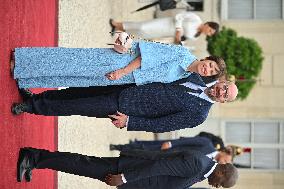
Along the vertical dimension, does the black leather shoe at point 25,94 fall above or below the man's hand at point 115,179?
above

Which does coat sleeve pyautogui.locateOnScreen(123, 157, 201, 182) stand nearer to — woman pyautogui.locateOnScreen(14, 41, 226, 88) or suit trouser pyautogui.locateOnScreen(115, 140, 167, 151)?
woman pyautogui.locateOnScreen(14, 41, 226, 88)

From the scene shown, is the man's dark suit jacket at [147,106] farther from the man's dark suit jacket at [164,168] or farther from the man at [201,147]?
the man at [201,147]

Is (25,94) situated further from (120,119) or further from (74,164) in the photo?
(120,119)

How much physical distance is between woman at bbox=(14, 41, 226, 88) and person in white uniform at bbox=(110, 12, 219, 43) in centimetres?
372

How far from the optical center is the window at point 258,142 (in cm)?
1519

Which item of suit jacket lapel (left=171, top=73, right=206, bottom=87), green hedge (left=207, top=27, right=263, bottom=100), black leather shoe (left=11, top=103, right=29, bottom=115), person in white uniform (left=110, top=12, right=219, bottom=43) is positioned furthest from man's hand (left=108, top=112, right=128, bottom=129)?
green hedge (left=207, top=27, right=263, bottom=100)

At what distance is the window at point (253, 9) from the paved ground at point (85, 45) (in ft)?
13.8

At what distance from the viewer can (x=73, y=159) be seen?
19.3 ft

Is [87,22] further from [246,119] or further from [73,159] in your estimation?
[246,119]

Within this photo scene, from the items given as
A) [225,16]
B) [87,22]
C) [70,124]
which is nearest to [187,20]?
[87,22]

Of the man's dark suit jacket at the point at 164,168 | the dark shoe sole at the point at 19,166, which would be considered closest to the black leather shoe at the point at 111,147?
the man's dark suit jacket at the point at 164,168

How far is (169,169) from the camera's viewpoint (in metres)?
5.70

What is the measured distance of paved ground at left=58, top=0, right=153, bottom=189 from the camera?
8.35 m

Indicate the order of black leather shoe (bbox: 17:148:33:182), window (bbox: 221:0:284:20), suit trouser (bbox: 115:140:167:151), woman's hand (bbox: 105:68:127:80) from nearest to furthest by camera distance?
woman's hand (bbox: 105:68:127:80)
black leather shoe (bbox: 17:148:33:182)
suit trouser (bbox: 115:140:167:151)
window (bbox: 221:0:284:20)
